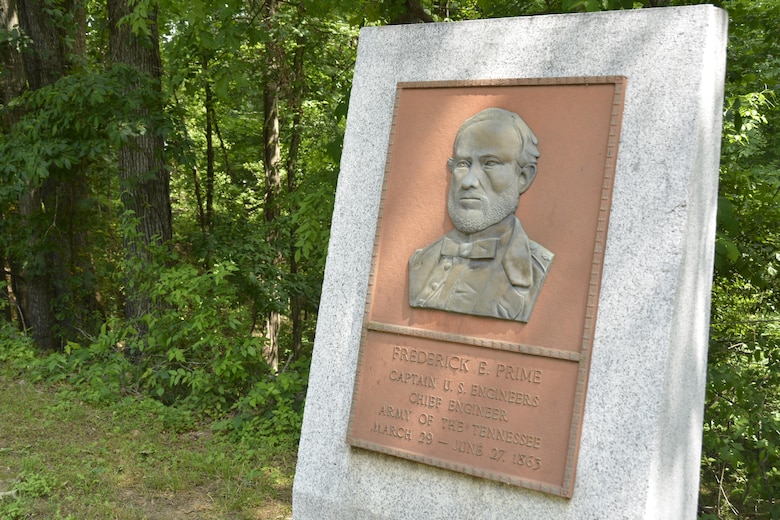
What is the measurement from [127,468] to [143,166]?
3.61 meters

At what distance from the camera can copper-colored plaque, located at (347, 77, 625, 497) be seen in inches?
130

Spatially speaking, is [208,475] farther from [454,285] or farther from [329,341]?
[454,285]

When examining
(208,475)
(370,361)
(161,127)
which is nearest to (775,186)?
(370,361)

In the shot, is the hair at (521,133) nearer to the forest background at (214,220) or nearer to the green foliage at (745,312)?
the forest background at (214,220)

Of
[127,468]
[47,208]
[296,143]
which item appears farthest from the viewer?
[296,143]

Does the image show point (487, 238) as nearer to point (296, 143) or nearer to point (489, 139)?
point (489, 139)

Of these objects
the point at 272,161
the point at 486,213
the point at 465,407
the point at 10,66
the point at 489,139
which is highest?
the point at 10,66

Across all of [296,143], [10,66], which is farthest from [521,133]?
[296,143]

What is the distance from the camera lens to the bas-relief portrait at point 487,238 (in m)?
3.42

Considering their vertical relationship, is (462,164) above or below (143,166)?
below

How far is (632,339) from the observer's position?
10.5 ft

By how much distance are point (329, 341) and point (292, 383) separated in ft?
6.83

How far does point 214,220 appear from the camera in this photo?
32.2ft

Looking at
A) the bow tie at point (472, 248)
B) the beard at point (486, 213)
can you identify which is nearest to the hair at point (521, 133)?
the beard at point (486, 213)
